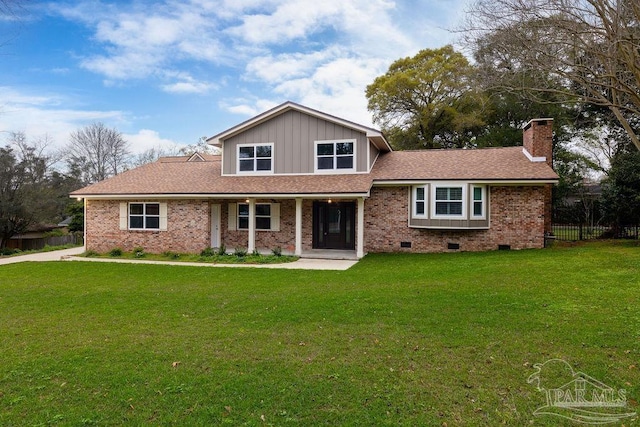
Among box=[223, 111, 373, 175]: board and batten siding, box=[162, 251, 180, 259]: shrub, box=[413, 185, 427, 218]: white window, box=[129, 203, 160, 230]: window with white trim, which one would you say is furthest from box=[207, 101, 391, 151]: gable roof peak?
box=[162, 251, 180, 259]: shrub

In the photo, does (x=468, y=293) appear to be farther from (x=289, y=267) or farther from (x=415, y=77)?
(x=415, y=77)

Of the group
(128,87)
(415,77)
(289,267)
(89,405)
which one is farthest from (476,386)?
(415,77)

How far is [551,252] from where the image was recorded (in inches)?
499

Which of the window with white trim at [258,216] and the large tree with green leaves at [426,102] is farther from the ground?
the large tree with green leaves at [426,102]

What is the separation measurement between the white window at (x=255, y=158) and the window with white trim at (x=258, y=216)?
5.19ft

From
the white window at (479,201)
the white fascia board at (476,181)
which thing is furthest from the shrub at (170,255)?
the white window at (479,201)

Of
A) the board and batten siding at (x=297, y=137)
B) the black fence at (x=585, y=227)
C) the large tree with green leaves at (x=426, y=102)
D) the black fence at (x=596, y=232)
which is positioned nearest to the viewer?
the board and batten siding at (x=297, y=137)

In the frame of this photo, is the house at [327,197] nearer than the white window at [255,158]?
Yes

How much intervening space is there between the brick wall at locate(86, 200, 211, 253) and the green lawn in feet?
20.6

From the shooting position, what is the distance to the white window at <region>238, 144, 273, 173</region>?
16.4 m

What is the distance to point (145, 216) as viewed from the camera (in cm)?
1625

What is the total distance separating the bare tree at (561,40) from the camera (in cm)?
836

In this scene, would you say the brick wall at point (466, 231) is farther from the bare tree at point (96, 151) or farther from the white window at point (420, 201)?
the bare tree at point (96, 151)

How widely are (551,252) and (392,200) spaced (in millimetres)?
5866
